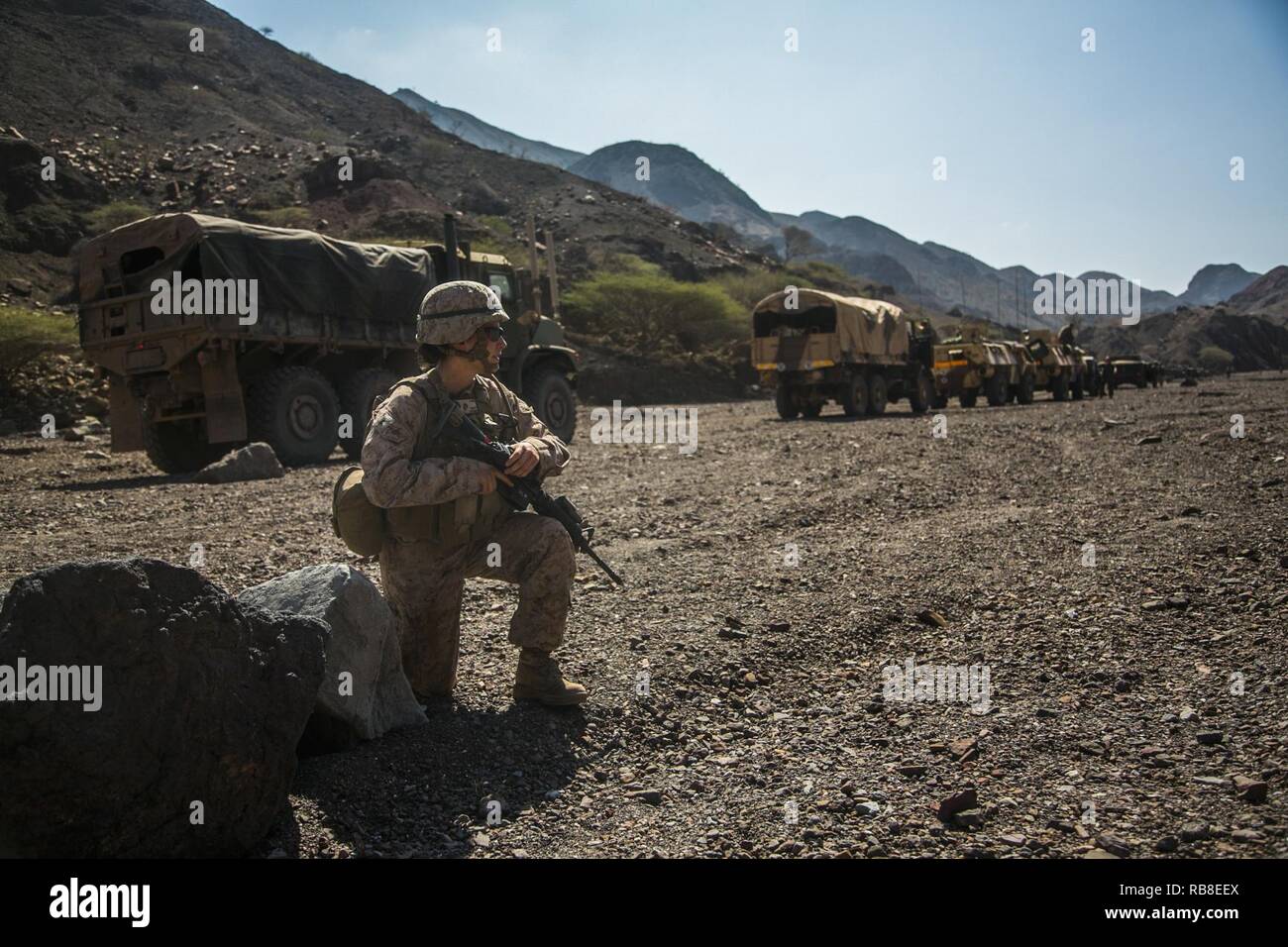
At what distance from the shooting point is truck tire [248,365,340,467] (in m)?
11.3

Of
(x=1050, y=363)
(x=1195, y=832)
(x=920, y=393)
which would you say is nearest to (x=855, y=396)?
(x=920, y=393)

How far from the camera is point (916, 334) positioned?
2295 cm

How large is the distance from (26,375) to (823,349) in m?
13.9

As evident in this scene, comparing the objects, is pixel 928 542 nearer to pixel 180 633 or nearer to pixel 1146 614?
pixel 1146 614

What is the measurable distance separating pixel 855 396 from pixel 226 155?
29991 millimetres

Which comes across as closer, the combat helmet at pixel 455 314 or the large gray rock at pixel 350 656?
the large gray rock at pixel 350 656

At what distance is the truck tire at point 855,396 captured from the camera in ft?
64.5

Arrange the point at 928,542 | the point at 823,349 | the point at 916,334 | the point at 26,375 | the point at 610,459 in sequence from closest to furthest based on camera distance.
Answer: the point at 928,542 → the point at 610,459 → the point at 26,375 → the point at 823,349 → the point at 916,334

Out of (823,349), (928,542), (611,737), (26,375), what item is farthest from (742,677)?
(26,375)

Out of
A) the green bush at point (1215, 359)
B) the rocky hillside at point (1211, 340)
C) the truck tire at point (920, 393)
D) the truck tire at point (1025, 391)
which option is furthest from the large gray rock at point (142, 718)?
the rocky hillside at point (1211, 340)

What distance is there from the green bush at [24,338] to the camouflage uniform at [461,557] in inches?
620

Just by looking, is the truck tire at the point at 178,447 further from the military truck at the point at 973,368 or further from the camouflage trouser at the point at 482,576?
the military truck at the point at 973,368

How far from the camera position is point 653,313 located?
3219cm
